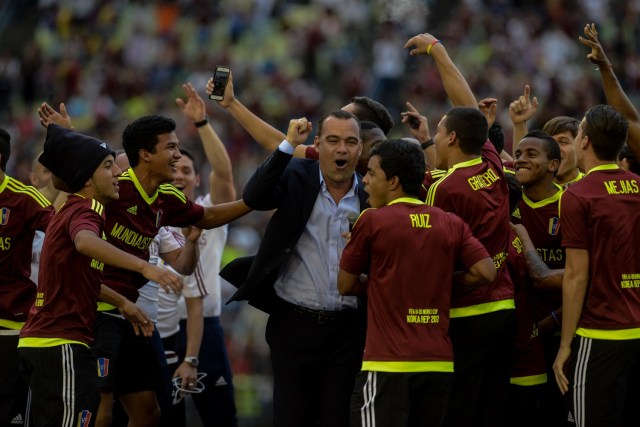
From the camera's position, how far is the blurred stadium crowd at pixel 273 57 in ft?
65.7

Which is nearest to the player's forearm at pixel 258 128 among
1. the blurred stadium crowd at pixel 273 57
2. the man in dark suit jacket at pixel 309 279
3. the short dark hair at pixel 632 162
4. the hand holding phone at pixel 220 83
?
the hand holding phone at pixel 220 83

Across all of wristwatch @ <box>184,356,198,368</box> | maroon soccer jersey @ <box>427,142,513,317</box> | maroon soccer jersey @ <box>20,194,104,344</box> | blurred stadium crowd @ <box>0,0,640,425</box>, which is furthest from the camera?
blurred stadium crowd @ <box>0,0,640,425</box>

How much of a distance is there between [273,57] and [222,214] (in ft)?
49.4

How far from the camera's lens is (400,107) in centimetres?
2022

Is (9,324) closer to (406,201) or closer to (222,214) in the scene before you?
(222,214)

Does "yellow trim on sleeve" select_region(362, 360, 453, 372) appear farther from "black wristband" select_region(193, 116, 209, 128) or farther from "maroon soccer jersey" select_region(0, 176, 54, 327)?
"black wristband" select_region(193, 116, 209, 128)

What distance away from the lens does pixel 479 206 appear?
276 inches

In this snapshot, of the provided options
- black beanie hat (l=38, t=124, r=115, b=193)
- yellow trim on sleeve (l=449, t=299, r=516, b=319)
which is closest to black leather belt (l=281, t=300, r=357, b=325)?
yellow trim on sleeve (l=449, t=299, r=516, b=319)

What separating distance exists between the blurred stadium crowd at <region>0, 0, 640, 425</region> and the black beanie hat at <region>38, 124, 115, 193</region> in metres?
10.1

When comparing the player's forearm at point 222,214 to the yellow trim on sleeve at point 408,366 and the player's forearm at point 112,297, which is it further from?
the yellow trim on sleeve at point 408,366

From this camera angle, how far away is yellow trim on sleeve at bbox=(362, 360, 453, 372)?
6367 millimetres

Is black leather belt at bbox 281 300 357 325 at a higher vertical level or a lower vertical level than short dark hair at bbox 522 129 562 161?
lower

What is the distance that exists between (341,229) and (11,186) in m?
2.52

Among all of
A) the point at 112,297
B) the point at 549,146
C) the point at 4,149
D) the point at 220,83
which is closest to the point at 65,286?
the point at 112,297
